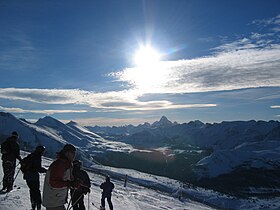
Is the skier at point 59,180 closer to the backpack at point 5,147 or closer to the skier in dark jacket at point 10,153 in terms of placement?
the skier in dark jacket at point 10,153

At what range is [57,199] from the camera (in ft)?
22.9

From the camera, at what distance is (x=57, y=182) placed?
673 cm

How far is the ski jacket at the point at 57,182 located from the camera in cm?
670

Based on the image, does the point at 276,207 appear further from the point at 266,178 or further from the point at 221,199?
the point at 266,178

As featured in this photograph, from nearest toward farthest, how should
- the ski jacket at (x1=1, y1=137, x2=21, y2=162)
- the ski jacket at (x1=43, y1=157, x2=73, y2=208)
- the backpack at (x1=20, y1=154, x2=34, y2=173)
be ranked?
the ski jacket at (x1=43, y1=157, x2=73, y2=208) < the backpack at (x1=20, y1=154, x2=34, y2=173) < the ski jacket at (x1=1, y1=137, x2=21, y2=162)

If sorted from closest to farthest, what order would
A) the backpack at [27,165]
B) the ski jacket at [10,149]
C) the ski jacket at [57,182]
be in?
the ski jacket at [57,182]
the backpack at [27,165]
the ski jacket at [10,149]

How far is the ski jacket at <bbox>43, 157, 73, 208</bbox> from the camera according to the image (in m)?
6.70

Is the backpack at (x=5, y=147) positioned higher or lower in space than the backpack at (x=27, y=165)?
higher

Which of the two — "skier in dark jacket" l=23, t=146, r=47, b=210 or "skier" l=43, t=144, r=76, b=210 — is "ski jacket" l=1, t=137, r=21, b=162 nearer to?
"skier in dark jacket" l=23, t=146, r=47, b=210

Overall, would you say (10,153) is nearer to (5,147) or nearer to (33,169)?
(5,147)

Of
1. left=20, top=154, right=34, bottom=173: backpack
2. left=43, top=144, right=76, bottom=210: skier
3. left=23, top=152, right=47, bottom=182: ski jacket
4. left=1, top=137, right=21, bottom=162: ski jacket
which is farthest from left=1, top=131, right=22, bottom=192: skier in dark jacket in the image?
left=43, top=144, right=76, bottom=210: skier

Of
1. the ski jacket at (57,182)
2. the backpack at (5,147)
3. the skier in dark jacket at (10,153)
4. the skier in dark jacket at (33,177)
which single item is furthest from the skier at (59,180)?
the backpack at (5,147)

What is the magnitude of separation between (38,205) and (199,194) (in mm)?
97851

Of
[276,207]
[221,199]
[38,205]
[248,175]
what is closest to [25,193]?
[38,205]
